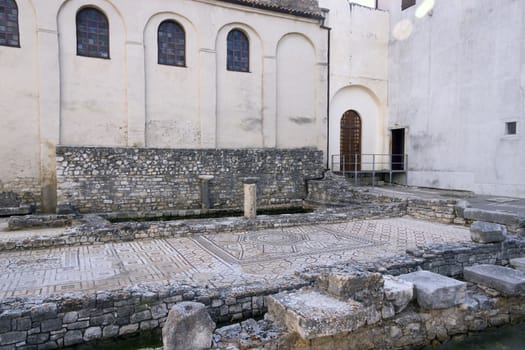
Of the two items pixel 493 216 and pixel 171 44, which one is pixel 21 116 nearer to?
pixel 171 44

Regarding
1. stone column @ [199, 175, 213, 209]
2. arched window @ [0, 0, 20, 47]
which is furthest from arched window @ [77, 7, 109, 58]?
stone column @ [199, 175, 213, 209]

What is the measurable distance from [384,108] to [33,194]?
1629 cm

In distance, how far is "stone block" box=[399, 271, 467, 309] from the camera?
3758 mm

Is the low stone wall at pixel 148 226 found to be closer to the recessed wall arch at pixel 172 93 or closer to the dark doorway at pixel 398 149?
the recessed wall arch at pixel 172 93

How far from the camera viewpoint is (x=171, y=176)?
13359mm

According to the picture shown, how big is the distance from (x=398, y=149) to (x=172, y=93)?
38.7ft

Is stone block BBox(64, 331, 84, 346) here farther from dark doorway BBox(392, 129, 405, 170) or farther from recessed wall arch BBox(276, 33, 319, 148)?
dark doorway BBox(392, 129, 405, 170)

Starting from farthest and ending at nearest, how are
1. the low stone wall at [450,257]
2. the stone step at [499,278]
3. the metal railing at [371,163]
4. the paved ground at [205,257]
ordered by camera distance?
the metal railing at [371,163]
the low stone wall at [450,257]
the paved ground at [205,257]
the stone step at [499,278]

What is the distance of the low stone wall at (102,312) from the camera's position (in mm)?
3619

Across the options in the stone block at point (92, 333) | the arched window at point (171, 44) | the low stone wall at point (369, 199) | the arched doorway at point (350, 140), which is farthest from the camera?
the arched doorway at point (350, 140)

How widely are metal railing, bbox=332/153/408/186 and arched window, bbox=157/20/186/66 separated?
8737 millimetres

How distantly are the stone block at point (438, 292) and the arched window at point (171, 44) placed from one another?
1303 centimetres

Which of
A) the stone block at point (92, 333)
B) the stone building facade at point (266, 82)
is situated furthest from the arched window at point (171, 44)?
the stone block at point (92, 333)

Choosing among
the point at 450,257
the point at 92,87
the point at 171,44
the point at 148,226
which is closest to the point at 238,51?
the point at 171,44
